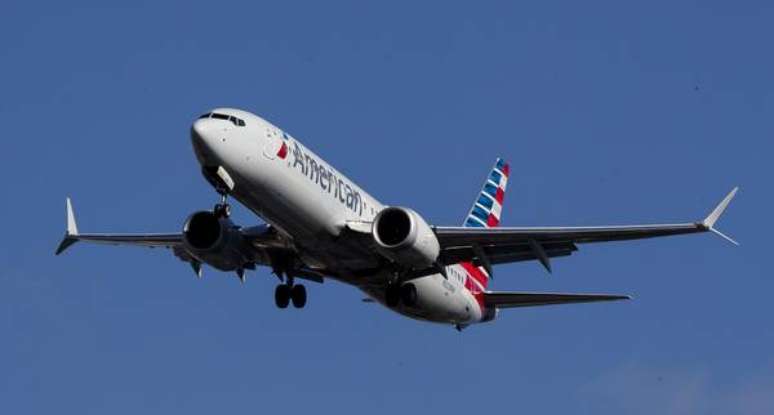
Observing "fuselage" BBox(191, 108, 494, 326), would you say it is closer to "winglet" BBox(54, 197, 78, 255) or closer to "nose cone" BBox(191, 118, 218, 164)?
"nose cone" BBox(191, 118, 218, 164)

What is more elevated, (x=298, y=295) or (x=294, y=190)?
(x=294, y=190)

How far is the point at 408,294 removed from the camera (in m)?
48.8

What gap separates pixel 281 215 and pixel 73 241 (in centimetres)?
1192

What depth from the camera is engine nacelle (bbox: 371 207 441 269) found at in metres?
45.9

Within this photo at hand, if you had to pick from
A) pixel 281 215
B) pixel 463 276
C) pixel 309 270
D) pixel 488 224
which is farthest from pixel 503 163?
pixel 281 215

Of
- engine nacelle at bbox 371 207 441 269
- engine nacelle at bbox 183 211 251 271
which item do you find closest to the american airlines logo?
engine nacelle at bbox 371 207 441 269

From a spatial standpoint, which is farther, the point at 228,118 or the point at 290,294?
the point at 290,294

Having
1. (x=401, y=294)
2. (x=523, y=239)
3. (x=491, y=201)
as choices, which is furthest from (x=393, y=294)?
(x=491, y=201)

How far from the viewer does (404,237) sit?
151ft

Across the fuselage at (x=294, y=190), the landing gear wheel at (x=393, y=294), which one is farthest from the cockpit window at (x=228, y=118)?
the landing gear wheel at (x=393, y=294)

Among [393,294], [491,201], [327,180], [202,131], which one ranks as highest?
[491,201]

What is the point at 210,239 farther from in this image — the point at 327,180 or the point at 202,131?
the point at 202,131

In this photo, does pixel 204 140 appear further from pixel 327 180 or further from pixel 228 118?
pixel 327 180

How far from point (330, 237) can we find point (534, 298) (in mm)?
10200
